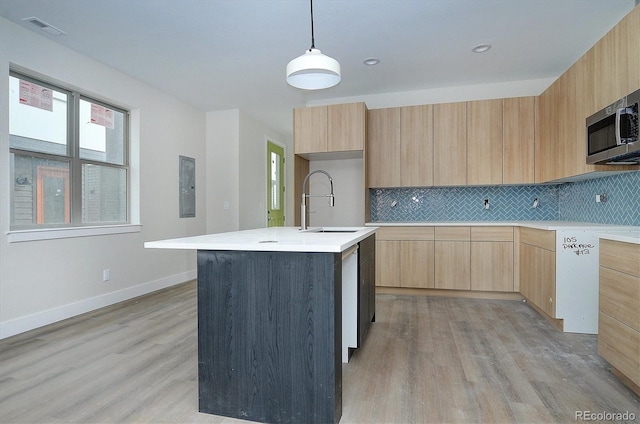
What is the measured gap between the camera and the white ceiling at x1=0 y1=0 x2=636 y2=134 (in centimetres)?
268

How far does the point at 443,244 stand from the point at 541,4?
7.96ft

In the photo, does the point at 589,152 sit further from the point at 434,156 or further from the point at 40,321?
the point at 40,321

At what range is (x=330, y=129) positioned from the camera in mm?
4426

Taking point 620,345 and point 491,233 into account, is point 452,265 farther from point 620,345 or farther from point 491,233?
point 620,345

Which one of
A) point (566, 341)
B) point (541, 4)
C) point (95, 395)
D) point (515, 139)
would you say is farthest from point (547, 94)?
point (95, 395)

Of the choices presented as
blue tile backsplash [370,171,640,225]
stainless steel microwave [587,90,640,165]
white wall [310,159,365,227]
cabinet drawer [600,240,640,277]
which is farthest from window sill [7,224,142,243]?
stainless steel microwave [587,90,640,165]

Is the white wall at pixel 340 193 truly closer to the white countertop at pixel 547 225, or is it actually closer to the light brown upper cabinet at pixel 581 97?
the white countertop at pixel 547 225

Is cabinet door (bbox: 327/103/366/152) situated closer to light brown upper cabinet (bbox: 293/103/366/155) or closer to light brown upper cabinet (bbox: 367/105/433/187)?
light brown upper cabinet (bbox: 293/103/366/155)

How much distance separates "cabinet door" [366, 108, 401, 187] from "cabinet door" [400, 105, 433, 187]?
7 centimetres

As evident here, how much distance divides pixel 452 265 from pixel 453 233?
37 cm

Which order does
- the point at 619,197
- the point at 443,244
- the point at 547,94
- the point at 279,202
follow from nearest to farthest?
the point at 619,197 → the point at 547,94 → the point at 443,244 → the point at 279,202

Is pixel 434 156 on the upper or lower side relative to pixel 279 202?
upper

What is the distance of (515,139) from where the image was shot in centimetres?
407

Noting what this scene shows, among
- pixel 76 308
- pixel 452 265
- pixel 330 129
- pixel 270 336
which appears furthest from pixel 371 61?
pixel 76 308
